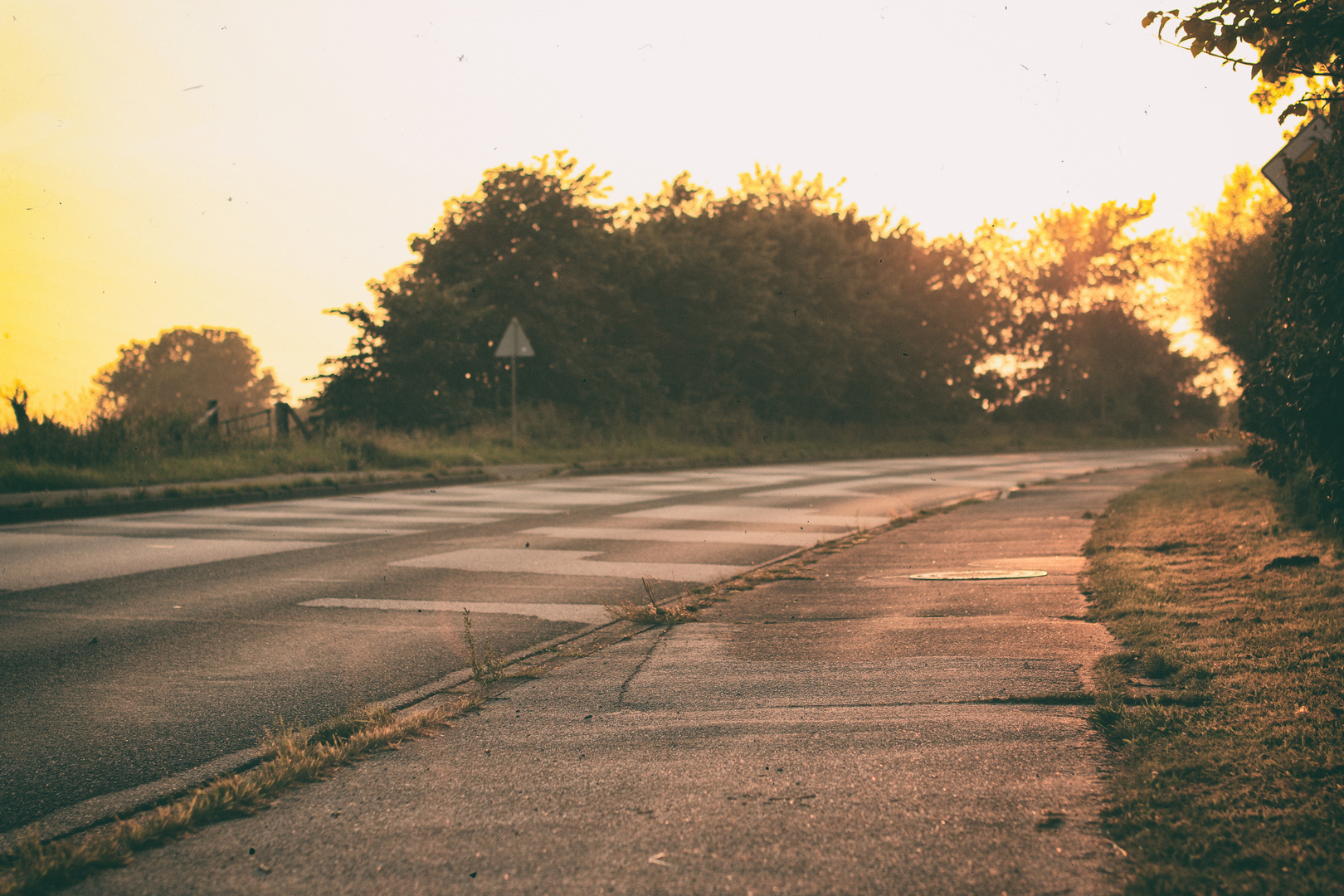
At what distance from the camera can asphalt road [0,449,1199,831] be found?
174 inches

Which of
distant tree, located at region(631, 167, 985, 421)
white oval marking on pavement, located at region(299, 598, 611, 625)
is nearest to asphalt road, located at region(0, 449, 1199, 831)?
white oval marking on pavement, located at region(299, 598, 611, 625)

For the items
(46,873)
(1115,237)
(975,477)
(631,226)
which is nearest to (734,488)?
(975,477)

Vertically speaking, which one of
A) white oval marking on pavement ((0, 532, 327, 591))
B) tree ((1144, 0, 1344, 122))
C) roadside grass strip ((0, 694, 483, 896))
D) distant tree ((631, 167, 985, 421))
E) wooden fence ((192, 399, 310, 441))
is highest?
distant tree ((631, 167, 985, 421))

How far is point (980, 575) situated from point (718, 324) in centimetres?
2895

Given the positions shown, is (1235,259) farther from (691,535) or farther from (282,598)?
(282,598)

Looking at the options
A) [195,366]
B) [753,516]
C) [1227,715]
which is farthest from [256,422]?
[195,366]

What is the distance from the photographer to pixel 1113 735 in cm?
377

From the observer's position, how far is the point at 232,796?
3412 millimetres

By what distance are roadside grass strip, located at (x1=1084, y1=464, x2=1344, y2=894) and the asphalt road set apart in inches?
129

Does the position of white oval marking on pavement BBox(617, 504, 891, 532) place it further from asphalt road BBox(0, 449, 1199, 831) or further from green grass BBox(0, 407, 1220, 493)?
green grass BBox(0, 407, 1220, 493)

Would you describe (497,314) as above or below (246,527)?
above

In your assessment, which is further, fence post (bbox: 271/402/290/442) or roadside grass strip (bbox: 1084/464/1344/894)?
fence post (bbox: 271/402/290/442)

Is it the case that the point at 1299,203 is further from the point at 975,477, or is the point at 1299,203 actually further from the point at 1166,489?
the point at 975,477

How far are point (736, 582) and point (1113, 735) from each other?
14.5 feet
